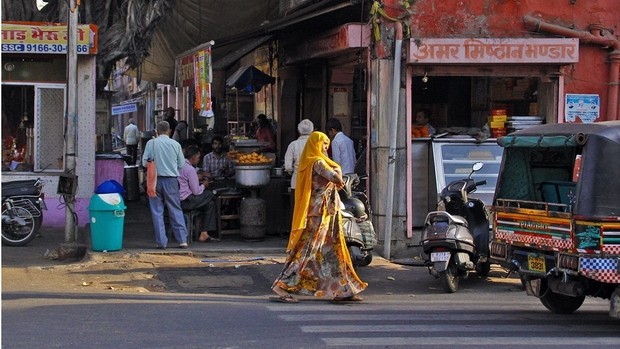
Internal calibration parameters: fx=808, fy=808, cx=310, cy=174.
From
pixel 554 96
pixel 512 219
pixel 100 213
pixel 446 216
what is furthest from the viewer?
pixel 554 96

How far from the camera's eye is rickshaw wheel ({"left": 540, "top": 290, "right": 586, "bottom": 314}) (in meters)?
8.44

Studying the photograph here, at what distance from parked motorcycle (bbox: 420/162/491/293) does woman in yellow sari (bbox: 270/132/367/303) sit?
1.25 metres

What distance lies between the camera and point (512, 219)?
26.9 ft

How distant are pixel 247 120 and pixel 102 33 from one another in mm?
6477

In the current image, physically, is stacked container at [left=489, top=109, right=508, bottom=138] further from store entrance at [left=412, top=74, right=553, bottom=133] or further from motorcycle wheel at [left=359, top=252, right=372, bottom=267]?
motorcycle wheel at [left=359, top=252, right=372, bottom=267]

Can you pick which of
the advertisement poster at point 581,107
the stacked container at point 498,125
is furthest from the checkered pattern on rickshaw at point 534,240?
the advertisement poster at point 581,107

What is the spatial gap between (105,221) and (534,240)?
6.45 meters

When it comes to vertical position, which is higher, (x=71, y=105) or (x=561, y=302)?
(x=71, y=105)

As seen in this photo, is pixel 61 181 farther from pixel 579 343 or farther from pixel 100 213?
pixel 579 343

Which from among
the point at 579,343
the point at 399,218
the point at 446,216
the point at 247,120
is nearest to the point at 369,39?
the point at 399,218

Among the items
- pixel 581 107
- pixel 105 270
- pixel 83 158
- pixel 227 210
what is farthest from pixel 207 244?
pixel 581 107

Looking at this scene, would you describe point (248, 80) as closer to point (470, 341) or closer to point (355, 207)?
point (355, 207)

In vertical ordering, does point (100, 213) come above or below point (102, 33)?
below

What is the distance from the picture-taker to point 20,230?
1288 centimetres
